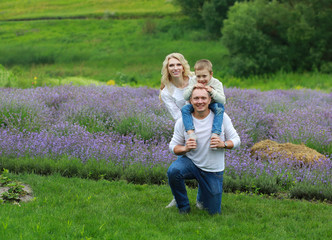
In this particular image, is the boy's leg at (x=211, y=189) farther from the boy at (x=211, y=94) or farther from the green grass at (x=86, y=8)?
the green grass at (x=86, y=8)

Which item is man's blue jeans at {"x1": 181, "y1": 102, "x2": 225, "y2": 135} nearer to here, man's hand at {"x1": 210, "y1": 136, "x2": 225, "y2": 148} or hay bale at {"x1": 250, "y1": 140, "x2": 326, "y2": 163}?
man's hand at {"x1": 210, "y1": 136, "x2": 225, "y2": 148}

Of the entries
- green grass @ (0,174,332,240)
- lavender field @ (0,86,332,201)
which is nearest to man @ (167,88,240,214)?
green grass @ (0,174,332,240)

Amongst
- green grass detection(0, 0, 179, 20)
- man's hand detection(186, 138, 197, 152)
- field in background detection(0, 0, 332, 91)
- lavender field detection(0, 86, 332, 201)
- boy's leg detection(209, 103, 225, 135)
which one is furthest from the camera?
green grass detection(0, 0, 179, 20)

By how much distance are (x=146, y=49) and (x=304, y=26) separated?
11.3m

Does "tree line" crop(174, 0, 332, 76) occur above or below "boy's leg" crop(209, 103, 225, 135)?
below

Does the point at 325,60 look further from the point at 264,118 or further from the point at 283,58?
the point at 264,118

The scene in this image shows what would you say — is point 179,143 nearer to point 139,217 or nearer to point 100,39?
point 139,217

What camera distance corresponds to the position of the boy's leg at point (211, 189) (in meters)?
4.50

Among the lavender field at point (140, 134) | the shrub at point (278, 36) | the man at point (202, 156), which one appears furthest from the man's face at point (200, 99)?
the shrub at point (278, 36)

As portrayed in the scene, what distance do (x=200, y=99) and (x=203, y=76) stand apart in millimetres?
346

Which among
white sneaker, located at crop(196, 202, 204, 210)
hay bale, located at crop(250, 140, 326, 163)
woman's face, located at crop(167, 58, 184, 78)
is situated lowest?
hay bale, located at crop(250, 140, 326, 163)

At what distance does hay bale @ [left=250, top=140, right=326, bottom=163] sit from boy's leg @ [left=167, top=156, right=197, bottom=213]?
2444mm

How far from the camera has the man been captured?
442cm

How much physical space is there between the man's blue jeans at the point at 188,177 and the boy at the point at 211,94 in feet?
1.16
